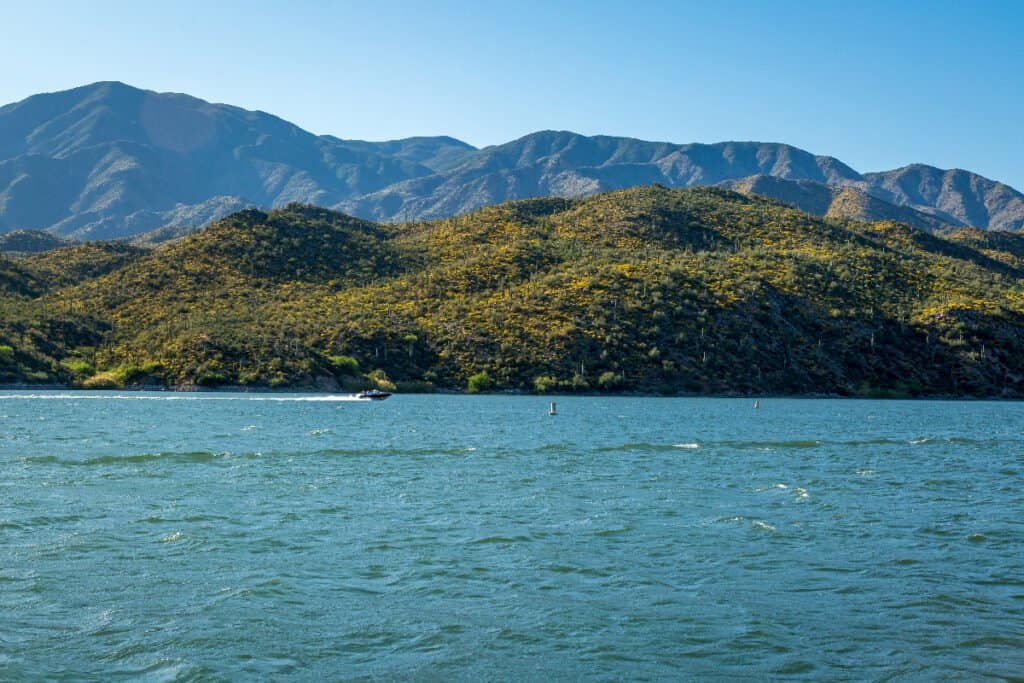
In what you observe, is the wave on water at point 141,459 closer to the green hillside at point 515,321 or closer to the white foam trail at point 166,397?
the white foam trail at point 166,397

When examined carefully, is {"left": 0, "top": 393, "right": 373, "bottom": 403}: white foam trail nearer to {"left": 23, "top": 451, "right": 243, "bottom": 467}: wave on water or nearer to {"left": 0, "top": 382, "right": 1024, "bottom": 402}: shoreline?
{"left": 0, "top": 382, "right": 1024, "bottom": 402}: shoreline

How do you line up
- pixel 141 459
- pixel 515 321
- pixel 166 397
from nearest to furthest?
1. pixel 141 459
2. pixel 166 397
3. pixel 515 321

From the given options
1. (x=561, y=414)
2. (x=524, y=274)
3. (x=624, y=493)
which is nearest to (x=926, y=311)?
(x=524, y=274)

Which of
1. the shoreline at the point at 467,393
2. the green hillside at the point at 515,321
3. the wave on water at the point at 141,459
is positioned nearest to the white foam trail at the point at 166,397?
the shoreline at the point at 467,393

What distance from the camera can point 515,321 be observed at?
150 meters

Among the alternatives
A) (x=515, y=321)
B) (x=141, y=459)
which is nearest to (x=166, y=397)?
(x=515, y=321)

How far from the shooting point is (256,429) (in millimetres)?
70000

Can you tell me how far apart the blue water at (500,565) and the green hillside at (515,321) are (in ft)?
283

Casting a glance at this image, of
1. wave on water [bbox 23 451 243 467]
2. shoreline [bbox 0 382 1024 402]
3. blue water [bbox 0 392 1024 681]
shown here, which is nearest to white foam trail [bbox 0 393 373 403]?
shoreline [bbox 0 382 1024 402]

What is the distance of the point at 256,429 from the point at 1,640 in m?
53.8

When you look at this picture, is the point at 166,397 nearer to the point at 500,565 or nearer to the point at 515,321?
the point at 515,321

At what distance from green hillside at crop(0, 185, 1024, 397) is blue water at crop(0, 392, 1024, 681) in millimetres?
86240

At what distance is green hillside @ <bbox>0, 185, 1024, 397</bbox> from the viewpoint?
14062 cm

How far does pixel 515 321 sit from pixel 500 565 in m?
126
